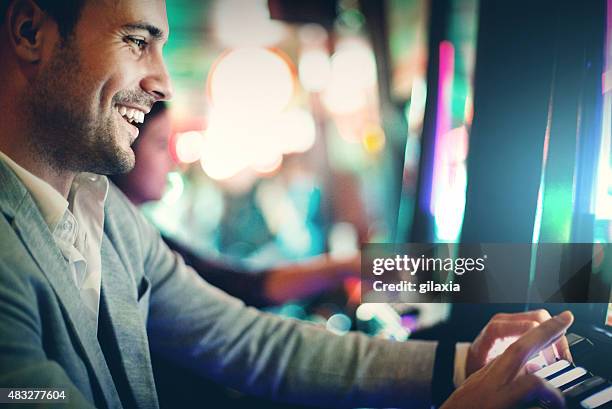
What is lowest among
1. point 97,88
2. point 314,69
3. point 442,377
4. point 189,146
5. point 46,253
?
point 442,377

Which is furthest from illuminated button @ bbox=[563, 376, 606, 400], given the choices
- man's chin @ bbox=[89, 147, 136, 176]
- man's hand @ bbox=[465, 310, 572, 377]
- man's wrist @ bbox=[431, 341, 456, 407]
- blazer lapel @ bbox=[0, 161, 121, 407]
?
man's chin @ bbox=[89, 147, 136, 176]

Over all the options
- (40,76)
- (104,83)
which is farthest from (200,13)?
(40,76)

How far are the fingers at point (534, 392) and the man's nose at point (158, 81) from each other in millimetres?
1103

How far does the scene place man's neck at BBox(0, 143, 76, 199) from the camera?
46.3 inches

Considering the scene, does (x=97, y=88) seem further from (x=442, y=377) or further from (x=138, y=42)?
(x=442, y=377)

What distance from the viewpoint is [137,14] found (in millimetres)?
1250

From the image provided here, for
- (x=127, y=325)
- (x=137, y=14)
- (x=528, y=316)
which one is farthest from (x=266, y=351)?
(x=137, y=14)

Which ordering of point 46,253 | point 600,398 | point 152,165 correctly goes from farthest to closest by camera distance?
1. point 152,165
2. point 600,398
3. point 46,253

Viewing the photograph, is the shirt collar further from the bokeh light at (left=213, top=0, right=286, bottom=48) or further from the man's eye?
the bokeh light at (left=213, top=0, right=286, bottom=48)

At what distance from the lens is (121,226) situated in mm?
1314

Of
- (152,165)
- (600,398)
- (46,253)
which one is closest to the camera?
(46,253)

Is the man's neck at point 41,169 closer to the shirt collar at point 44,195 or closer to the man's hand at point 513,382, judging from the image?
the shirt collar at point 44,195

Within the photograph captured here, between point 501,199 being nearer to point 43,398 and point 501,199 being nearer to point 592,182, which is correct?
point 592,182

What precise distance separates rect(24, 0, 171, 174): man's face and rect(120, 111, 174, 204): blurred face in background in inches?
2.0
